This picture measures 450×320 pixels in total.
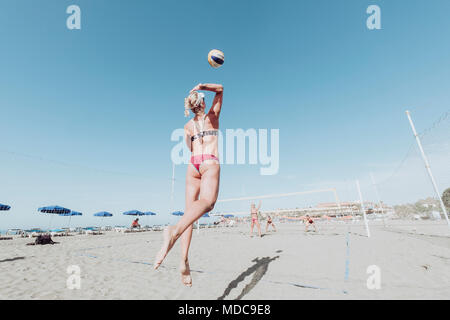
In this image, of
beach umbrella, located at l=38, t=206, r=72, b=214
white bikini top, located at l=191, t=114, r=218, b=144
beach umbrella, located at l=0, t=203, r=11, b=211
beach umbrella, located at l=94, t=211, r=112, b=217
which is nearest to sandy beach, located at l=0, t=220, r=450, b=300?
white bikini top, located at l=191, t=114, r=218, b=144

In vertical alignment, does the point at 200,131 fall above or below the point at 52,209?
above

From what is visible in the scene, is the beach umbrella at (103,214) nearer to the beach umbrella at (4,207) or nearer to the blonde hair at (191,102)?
the beach umbrella at (4,207)

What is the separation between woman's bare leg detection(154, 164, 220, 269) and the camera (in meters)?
1.74

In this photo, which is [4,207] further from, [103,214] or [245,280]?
[245,280]

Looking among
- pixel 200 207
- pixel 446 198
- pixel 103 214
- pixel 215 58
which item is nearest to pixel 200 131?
pixel 200 207

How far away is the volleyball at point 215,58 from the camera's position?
277 centimetres

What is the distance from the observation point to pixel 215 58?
2.79 meters

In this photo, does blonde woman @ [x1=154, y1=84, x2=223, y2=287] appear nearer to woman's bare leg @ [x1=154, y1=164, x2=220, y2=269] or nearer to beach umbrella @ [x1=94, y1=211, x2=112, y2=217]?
woman's bare leg @ [x1=154, y1=164, x2=220, y2=269]

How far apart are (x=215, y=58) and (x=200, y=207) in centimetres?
205

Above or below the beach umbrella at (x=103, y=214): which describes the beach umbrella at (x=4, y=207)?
above

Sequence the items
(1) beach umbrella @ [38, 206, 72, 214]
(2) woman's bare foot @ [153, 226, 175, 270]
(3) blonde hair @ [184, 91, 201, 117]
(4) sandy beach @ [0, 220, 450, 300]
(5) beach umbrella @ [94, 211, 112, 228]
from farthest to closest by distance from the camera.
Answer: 1. (5) beach umbrella @ [94, 211, 112, 228]
2. (1) beach umbrella @ [38, 206, 72, 214]
3. (4) sandy beach @ [0, 220, 450, 300]
4. (3) blonde hair @ [184, 91, 201, 117]
5. (2) woman's bare foot @ [153, 226, 175, 270]

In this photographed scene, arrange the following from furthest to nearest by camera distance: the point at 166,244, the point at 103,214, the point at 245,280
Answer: the point at 103,214 < the point at 245,280 < the point at 166,244

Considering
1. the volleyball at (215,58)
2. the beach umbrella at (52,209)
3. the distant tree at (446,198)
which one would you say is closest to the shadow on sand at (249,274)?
the volleyball at (215,58)
